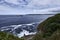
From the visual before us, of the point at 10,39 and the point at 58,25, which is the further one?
the point at 58,25

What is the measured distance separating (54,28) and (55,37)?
387 centimetres

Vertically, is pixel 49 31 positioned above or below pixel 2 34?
below

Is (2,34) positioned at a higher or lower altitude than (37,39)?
higher

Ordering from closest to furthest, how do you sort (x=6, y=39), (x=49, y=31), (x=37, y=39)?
1. (x=6, y=39)
2. (x=37, y=39)
3. (x=49, y=31)

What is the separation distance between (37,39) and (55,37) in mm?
834

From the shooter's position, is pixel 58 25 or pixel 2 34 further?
pixel 58 25

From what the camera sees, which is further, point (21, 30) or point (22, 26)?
point (22, 26)

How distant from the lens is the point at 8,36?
6.42 m

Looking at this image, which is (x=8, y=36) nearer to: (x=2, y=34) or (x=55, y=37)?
(x=2, y=34)

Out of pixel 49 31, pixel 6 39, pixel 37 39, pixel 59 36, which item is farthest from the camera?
pixel 49 31

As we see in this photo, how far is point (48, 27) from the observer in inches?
464

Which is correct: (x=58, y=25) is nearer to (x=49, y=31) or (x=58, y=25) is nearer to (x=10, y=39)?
(x=49, y=31)

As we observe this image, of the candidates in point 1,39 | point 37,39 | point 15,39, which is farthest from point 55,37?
point 1,39

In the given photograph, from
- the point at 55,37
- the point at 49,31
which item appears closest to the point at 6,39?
the point at 55,37
